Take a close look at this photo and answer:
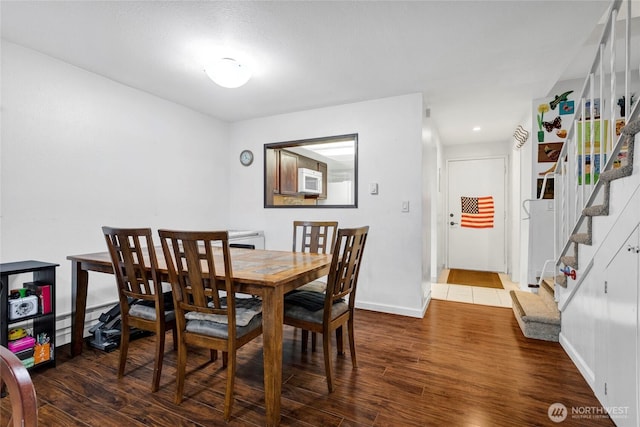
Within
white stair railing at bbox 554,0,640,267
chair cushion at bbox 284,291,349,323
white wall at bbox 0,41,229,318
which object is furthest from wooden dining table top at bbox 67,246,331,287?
white stair railing at bbox 554,0,640,267

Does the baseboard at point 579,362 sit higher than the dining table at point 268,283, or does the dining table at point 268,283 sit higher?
the dining table at point 268,283

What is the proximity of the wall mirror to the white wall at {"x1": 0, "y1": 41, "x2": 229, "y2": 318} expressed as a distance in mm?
1019

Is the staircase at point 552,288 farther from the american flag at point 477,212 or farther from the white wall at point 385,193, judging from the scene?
the american flag at point 477,212

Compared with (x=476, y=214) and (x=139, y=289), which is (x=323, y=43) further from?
(x=476, y=214)

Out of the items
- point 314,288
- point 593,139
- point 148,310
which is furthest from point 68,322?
point 593,139

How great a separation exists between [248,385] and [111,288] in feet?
5.69

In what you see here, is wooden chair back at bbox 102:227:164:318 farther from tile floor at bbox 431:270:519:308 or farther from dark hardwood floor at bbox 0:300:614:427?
tile floor at bbox 431:270:519:308

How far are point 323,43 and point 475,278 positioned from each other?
4239 mm

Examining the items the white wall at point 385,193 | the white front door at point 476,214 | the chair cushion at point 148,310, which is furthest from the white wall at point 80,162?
the white front door at point 476,214

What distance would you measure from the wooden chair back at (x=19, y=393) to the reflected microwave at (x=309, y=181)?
14.3 feet

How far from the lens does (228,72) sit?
229 centimetres

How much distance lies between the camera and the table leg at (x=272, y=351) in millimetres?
1514

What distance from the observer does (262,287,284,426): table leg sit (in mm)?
1514

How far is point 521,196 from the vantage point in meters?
→ 4.02
